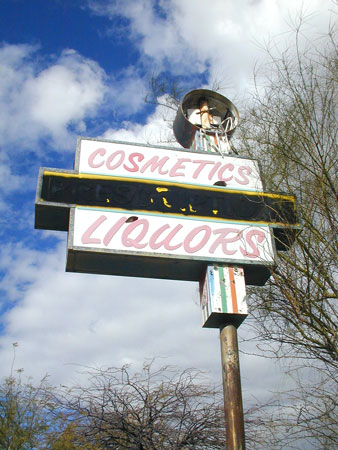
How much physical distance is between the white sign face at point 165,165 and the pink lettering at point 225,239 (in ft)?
2.28

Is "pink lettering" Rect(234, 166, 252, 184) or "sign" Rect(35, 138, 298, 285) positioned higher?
"pink lettering" Rect(234, 166, 252, 184)

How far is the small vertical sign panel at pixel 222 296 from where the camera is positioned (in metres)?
5.02

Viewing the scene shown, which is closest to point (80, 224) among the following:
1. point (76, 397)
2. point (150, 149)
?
point (150, 149)

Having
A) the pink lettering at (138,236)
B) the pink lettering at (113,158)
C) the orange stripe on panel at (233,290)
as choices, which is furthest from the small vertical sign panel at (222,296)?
Answer: the pink lettering at (113,158)

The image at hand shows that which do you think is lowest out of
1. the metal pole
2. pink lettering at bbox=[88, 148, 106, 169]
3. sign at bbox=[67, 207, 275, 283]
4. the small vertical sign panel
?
the metal pole

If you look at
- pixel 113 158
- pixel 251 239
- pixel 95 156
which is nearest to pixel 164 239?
pixel 251 239

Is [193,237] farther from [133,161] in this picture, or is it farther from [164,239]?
[133,161]

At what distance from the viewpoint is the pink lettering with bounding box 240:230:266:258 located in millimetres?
5523

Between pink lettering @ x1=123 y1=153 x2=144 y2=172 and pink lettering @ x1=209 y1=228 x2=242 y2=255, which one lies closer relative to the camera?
pink lettering @ x1=209 y1=228 x2=242 y2=255

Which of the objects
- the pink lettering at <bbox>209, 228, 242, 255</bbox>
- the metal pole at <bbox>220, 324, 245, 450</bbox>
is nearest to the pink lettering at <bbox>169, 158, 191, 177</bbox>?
the pink lettering at <bbox>209, 228, 242, 255</bbox>

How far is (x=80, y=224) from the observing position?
5.13 meters

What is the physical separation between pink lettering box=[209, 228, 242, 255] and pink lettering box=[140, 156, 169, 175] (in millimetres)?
1066

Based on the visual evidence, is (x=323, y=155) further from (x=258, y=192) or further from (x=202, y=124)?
(x=202, y=124)

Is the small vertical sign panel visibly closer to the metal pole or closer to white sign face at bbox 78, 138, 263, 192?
the metal pole
